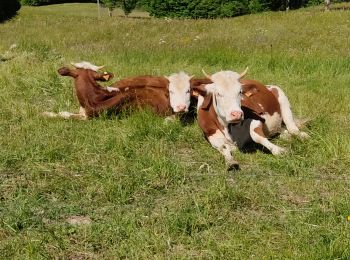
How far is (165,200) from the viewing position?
213 inches

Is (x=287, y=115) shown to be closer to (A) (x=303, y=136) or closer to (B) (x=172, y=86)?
(A) (x=303, y=136)

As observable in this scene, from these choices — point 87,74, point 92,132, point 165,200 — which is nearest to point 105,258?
point 165,200

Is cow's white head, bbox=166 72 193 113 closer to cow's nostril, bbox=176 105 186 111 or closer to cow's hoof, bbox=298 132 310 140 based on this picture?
cow's nostril, bbox=176 105 186 111

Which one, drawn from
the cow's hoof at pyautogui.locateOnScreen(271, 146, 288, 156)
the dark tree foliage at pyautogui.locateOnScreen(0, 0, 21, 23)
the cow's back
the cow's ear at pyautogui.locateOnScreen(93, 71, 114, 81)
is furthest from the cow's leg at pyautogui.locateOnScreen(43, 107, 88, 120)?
the dark tree foliage at pyautogui.locateOnScreen(0, 0, 21, 23)

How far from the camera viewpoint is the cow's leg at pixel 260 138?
22.1 ft

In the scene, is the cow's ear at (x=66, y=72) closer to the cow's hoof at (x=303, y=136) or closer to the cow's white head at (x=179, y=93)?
the cow's white head at (x=179, y=93)

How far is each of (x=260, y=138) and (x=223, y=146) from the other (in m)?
0.49

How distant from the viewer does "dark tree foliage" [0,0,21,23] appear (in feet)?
122

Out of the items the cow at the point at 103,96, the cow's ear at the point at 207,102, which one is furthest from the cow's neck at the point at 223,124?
the cow at the point at 103,96

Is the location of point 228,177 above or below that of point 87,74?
below

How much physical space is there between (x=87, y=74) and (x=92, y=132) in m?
1.39

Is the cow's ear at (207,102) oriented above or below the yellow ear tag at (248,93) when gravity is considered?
below

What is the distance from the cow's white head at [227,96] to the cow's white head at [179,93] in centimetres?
120

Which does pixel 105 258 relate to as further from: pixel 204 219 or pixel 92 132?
pixel 92 132
